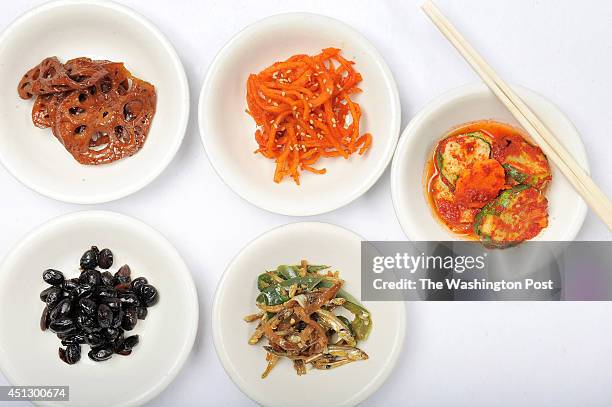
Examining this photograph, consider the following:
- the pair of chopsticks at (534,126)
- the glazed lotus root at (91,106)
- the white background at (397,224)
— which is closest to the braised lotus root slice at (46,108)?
the glazed lotus root at (91,106)

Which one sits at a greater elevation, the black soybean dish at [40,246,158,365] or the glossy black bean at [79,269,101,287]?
the glossy black bean at [79,269,101,287]

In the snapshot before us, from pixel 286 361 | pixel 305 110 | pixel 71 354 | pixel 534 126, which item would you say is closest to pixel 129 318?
pixel 71 354

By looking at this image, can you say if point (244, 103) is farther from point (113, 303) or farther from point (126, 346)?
point (126, 346)

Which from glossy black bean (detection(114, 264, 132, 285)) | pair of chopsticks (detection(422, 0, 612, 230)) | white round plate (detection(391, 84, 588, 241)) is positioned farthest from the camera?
glossy black bean (detection(114, 264, 132, 285))

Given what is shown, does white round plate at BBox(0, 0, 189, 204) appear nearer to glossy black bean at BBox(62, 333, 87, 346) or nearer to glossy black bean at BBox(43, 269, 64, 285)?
glossy black bean at BBox(43, 269, 64, 285)

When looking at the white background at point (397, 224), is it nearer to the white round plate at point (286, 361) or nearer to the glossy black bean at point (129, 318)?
the white round plate at point (286, 361)

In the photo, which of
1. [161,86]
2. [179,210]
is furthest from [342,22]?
[179,210]

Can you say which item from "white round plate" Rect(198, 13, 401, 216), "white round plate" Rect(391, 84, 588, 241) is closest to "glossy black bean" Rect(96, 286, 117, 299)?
"white round plate" Rect(198, 13, 401, 216)
